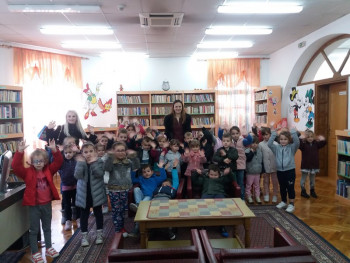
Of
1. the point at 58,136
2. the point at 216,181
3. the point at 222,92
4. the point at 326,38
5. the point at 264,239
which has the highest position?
the point at 326,38

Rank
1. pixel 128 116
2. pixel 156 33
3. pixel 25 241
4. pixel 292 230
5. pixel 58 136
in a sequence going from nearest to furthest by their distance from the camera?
pixel 25 241, pixel 292 230, pixel 58 136, pixel 156 33, pixel 128 116

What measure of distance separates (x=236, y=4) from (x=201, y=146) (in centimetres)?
216

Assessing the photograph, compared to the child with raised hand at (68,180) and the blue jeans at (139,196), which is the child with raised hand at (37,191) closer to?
the child with raised hand at (68,180)

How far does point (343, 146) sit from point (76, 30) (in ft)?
16.5

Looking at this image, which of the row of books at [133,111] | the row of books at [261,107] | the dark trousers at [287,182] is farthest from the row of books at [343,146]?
the row of books at [133,111]

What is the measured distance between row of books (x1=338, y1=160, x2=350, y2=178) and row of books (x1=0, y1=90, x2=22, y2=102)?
6001mm

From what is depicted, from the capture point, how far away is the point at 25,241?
2795 millimetres

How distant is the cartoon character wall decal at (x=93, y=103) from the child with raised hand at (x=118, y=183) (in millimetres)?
4536

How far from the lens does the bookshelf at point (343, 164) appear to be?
404cm

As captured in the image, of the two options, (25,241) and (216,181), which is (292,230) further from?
(25,241)

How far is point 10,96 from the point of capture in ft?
17.0

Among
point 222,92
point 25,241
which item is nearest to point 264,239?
point 25,241

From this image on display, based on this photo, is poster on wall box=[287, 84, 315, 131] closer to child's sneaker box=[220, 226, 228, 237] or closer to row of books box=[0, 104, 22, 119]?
child's sneaker box=[220, 226, 228, 237]

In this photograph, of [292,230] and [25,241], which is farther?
[292,230]
